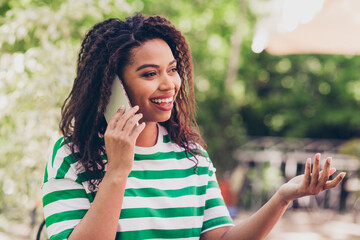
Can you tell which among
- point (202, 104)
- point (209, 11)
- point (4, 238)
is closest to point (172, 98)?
point (4, 238)

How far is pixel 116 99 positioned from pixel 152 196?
0.34 meters

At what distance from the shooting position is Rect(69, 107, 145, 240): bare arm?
1360 mm

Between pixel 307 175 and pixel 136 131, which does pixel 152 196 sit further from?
pixel 307 175

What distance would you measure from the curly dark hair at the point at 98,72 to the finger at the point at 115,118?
0.12 metres

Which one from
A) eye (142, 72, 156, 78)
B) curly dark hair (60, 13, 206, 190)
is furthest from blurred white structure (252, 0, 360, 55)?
eye (142, 72, 156, 78)

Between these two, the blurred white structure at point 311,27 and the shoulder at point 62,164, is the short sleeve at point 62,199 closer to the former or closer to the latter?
the shoulder at point 62,164

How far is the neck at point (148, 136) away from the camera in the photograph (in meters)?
1.68

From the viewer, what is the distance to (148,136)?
170 cm

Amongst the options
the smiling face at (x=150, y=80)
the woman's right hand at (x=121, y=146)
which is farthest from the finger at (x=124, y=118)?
the smiling face at (x=150, y=80)

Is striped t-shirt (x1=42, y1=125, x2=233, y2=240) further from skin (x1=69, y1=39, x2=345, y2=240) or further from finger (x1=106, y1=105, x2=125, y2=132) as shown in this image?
finger (x1=106, y1=105, x2=125, y2=132)

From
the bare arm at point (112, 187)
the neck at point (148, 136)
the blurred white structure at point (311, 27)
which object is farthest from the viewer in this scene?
the blurred white structure at point (311, 27)

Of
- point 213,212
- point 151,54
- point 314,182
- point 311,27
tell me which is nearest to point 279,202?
point 314,182

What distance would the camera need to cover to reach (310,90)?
33.6 feet

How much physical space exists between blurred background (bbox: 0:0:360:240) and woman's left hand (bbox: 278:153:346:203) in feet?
4.22
